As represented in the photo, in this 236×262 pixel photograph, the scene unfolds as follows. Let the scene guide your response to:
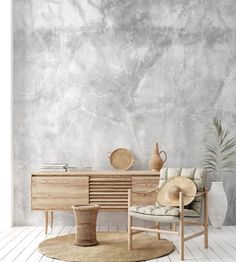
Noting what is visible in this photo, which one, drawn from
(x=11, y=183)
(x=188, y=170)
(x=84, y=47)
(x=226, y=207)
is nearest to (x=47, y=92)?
(x=84, y=47)

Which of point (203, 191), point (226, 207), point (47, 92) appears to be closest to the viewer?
point (203, 191)

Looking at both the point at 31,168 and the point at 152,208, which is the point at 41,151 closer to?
the point at 31,168

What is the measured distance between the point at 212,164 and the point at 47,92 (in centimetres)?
253

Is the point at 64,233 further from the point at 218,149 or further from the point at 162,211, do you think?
the point at 218,149

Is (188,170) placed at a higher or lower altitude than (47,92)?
lower

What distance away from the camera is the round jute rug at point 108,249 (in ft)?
16.0

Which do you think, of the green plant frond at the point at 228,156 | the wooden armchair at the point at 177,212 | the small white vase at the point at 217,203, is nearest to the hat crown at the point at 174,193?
the wooden armchair at the point at 177,212

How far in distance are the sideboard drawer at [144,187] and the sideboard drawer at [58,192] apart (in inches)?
24.7

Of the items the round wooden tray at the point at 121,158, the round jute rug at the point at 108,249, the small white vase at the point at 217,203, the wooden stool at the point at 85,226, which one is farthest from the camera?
the round wooden tray at the point at 121,158

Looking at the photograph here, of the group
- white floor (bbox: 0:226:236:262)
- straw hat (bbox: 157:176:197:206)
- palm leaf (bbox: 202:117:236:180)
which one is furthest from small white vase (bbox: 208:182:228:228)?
straw hat (bbox: 157:176:197:206)

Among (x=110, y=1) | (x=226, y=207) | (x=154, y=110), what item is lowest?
(x=226, y=207)

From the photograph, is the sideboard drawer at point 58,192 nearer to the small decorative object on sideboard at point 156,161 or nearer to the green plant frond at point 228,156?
the small decorative object on sideboard at point 156,161

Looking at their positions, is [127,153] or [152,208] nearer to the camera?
[152,208]

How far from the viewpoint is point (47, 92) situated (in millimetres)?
6859
